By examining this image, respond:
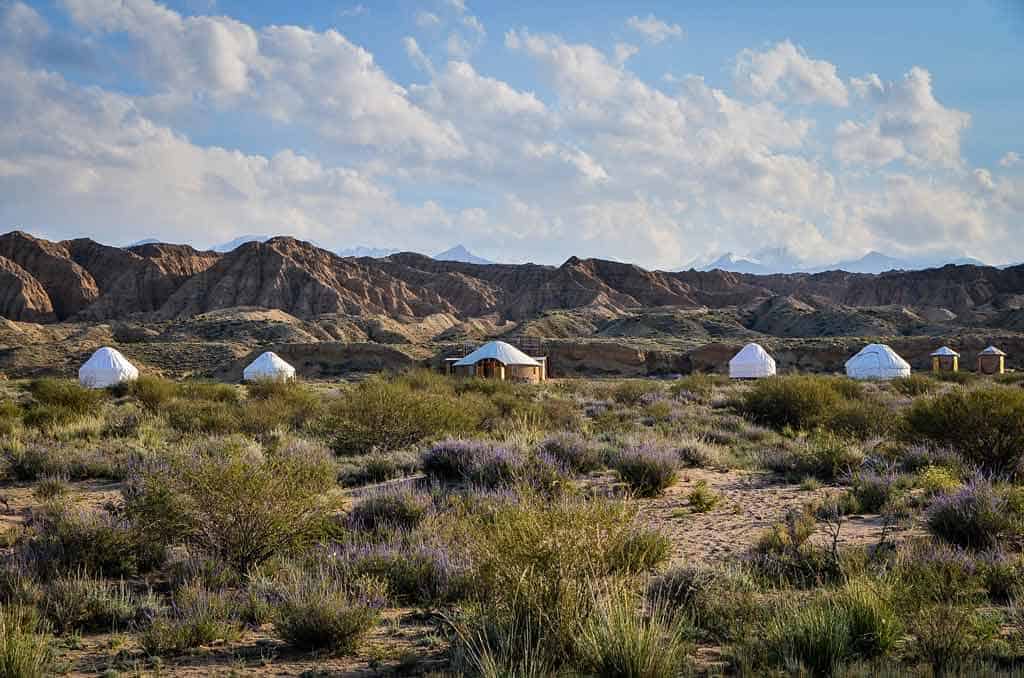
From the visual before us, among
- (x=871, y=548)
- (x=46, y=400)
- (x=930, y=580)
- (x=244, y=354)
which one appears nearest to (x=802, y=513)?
(x=871, y=548)

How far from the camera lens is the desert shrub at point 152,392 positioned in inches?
807

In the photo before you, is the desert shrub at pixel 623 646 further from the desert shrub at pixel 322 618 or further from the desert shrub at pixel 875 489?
the desert shrub at pixel 875 489

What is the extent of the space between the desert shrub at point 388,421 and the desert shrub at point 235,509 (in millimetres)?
5697

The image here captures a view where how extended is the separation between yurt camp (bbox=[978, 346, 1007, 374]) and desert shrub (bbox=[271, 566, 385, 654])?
48204 millimetres

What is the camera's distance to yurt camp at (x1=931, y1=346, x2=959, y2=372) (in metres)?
45.1

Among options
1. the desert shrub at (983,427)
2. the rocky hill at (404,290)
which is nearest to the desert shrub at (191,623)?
the desert shrub at (983,427)

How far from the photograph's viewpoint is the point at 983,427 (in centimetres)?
1030

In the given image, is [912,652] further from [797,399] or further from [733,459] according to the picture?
[797,399]

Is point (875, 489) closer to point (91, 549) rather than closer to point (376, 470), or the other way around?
point (376, 470)

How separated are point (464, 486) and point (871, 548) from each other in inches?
172

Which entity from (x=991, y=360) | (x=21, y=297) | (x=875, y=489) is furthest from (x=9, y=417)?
(x=21, y=297)

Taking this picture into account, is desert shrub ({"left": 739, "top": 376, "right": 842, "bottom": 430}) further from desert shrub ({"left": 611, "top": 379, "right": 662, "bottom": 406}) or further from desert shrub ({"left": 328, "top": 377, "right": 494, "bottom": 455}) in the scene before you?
desert shrub ({"left": 328, "top": 377, "right": 494, "bottom": 455})

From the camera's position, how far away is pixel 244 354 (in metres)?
52.8

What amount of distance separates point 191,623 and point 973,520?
607 centimetres
